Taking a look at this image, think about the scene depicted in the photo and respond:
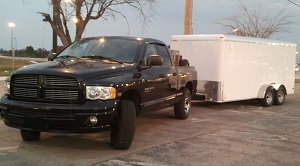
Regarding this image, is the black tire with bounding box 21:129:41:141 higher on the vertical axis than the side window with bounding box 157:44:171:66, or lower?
lower

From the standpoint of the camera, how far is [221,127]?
9.02m

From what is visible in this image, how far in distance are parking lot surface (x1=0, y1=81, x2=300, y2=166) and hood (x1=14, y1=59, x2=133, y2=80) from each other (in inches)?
50.2

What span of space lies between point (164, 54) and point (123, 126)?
116 inches

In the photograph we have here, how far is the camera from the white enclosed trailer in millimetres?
11758

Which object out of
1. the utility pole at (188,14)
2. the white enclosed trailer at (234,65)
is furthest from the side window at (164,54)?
the utility pole at (188,14)

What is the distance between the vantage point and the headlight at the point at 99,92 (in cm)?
590

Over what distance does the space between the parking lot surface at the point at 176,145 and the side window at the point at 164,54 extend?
146cm

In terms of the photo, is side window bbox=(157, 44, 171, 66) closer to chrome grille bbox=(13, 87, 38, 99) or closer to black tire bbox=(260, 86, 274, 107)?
chrome grille bbox=(13, 87, 38, 99)

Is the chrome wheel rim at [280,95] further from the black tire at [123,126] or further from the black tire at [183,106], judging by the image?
the black tire at [123,126]

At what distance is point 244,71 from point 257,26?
1903cm

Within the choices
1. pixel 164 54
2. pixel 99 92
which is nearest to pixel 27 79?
pixel 99 92

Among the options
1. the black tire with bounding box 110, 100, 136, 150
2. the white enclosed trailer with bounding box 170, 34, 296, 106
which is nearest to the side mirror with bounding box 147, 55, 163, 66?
the black tire with bounding box 110, 100, 136, 150

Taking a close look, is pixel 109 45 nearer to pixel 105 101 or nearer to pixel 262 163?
pixel 105 101

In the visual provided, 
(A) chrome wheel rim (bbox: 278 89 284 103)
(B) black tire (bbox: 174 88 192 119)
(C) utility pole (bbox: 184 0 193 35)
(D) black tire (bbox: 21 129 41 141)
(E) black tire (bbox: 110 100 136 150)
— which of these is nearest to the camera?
(E) black tire (bbox: 110 100 136 150)
